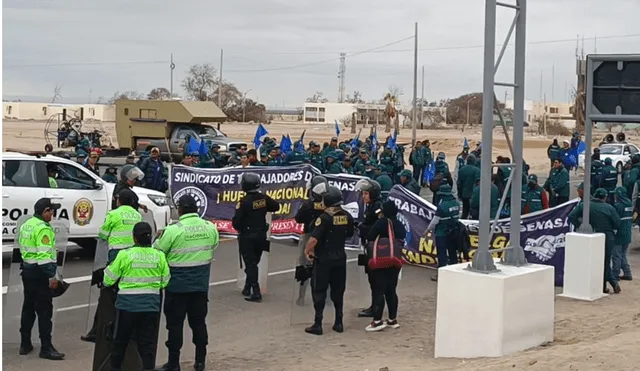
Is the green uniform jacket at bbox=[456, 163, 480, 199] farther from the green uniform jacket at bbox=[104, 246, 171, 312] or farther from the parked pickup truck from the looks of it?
the parked pickup truck

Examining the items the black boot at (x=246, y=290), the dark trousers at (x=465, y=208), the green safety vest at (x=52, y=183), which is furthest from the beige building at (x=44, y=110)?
the black boot at (x=246, y=290)

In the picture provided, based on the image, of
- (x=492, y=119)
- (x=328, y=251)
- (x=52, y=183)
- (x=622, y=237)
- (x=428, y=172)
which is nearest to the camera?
(x=492, y=119)

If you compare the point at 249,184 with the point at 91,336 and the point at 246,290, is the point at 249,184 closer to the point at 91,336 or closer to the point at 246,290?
the point at 246,290

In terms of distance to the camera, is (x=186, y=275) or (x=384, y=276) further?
(x=384, y=276)

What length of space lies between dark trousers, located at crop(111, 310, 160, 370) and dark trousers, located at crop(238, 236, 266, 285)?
3721mm

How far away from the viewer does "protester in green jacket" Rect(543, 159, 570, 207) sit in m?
20.5

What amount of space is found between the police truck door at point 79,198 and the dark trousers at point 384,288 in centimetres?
587

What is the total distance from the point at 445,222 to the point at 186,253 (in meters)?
5.59

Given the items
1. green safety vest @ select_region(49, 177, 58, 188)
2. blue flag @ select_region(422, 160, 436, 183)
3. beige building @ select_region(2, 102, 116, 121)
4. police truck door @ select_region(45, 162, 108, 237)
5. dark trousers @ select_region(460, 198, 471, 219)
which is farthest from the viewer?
beige building @ select_region(2, 102, 116, 121)

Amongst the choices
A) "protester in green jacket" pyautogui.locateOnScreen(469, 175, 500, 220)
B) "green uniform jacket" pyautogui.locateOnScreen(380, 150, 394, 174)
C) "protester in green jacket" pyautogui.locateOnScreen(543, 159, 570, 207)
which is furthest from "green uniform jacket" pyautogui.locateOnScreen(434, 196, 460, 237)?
"green uniform jacket" pyautogui.locateOnScreen(380, 150, 394, 174)

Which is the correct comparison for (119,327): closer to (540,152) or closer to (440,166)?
(440,166)

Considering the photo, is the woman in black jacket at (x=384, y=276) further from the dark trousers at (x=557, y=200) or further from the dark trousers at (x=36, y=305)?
the dark trousers at (x=557, y=200)

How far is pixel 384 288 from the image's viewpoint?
1043 centimetres

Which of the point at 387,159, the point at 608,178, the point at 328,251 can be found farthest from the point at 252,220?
the point at 387,159
